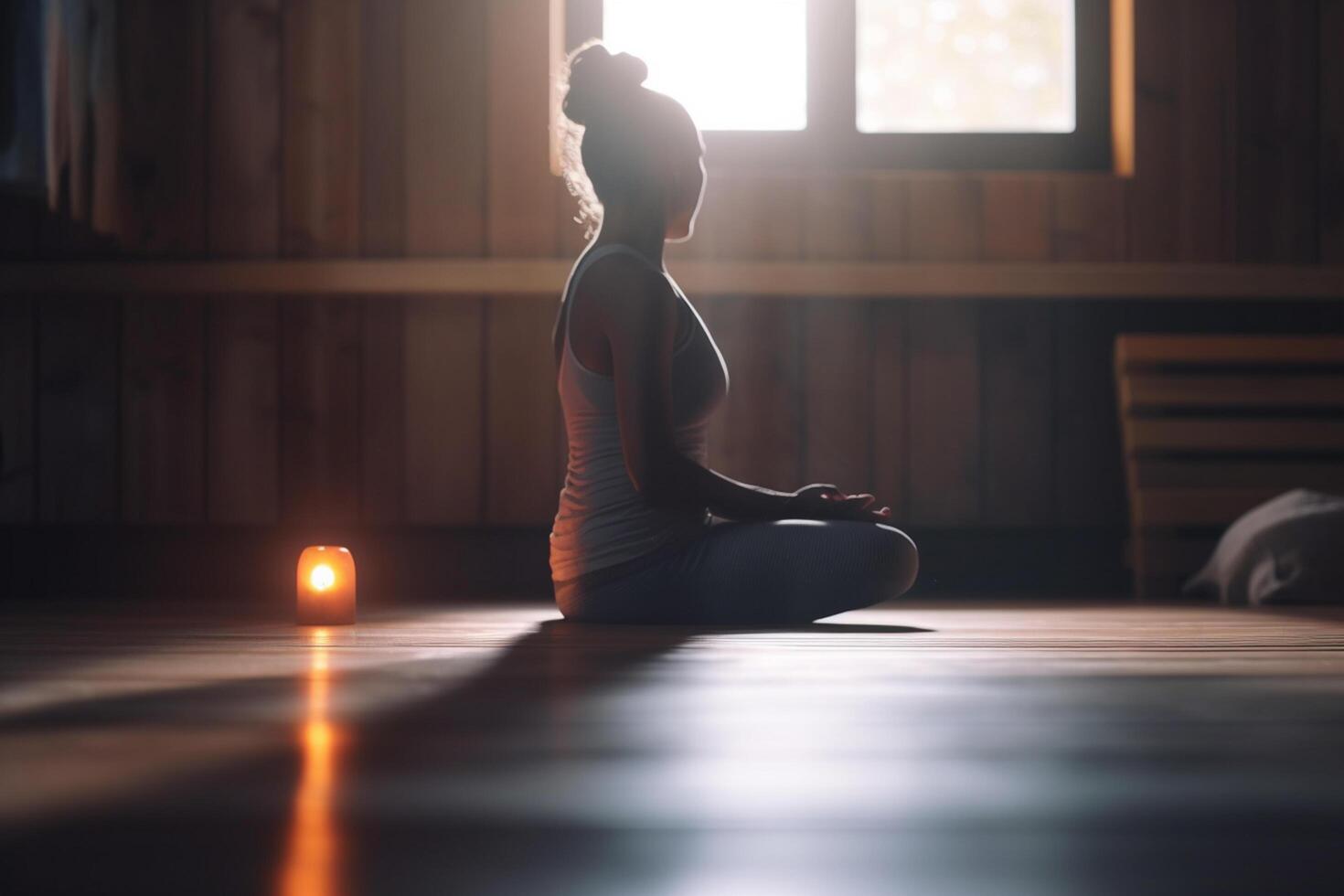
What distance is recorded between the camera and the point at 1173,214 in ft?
9.11

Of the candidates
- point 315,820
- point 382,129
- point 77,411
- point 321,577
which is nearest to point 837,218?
point 382,129

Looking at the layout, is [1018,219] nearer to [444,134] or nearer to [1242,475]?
[1242,475]

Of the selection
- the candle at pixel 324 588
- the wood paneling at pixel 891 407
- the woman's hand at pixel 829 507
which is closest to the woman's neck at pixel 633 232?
the woman's hand at pixel 829 507

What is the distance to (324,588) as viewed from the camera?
1780 millimetres

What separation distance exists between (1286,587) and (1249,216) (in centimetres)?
101

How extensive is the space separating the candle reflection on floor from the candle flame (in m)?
0.81

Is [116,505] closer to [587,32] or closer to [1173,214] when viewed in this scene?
[587,32]

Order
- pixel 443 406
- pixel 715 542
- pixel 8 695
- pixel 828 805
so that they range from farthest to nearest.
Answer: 1. pixel 443 406
2. pixel 715 542
3. pixel 8 695
4. pixel 828 805

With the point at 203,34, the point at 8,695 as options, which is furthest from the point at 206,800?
the point at 203,34

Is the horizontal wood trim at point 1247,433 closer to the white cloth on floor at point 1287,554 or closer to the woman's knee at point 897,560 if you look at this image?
the white cloth on floor at point 1287,554

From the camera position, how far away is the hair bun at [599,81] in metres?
1.70

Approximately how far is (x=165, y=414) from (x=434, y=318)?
67 centimetres

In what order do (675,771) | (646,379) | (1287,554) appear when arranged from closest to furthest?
(675,771) → (646,379) → (1287,554)

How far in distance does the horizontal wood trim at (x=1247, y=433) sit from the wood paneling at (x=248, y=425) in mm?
1964
